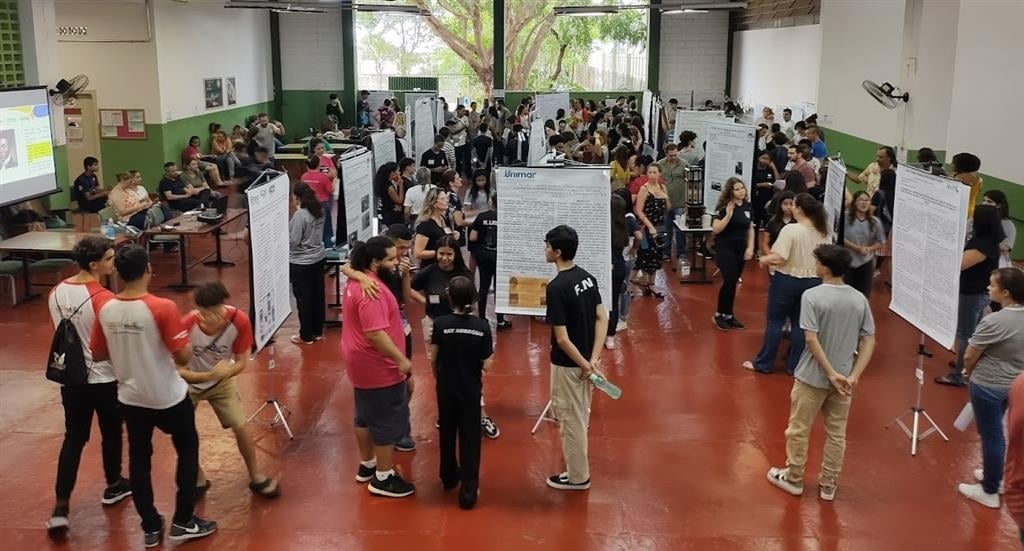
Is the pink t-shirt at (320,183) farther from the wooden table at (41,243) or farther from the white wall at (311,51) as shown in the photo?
the white wall at (311,51)

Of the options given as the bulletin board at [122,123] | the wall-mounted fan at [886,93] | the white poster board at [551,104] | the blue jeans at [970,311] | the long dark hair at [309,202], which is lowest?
the blue jeans at [970,311]

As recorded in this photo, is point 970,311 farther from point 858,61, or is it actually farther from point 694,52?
point 694,52

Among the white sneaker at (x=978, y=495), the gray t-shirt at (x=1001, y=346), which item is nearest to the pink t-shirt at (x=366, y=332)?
the gray t-shirt at (x=1001, y=346)

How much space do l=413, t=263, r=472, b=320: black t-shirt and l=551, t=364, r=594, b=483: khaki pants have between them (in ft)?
3.35

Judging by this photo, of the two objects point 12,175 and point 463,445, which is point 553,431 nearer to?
point 463,445

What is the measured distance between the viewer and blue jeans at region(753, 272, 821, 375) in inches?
270

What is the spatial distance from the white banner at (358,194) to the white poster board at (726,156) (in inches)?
154

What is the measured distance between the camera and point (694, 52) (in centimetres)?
2330

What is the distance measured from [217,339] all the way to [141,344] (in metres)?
0.59

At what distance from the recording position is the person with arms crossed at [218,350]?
4.60 metres

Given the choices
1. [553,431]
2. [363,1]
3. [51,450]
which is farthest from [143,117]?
[553,431]

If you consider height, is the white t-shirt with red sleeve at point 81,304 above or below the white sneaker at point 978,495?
above

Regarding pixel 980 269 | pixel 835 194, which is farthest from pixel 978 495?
pixel 835 194

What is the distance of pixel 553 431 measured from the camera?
239 inches
